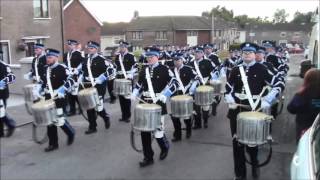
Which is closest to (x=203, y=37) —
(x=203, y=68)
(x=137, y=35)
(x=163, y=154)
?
(x=137, y=35)

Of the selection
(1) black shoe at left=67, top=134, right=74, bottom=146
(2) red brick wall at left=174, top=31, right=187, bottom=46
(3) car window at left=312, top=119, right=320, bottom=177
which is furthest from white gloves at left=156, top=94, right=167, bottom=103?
(2) red brick wall at left=174, top=31, right=187, bottom=46

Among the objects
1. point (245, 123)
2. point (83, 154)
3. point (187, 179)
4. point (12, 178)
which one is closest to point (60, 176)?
point (12, 178)

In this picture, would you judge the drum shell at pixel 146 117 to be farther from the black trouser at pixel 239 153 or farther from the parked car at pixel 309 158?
the parked car at pixel 309 158

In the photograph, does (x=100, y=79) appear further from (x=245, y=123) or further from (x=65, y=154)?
Result: (x=245, y=123)

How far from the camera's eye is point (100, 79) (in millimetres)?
9797

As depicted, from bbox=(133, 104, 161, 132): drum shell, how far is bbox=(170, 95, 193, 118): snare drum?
3.71 ft

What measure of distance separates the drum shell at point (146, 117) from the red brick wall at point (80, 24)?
27.6 meters

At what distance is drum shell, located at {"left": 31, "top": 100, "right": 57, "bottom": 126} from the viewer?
7555 mm

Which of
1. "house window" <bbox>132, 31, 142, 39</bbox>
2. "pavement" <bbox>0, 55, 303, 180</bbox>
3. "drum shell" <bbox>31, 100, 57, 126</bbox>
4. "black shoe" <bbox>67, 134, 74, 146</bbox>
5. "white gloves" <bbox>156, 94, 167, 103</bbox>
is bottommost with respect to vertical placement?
"pavement" <bbox>0, 55, 303, 180</bbox>

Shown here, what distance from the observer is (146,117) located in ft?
22.2

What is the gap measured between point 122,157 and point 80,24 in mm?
28068

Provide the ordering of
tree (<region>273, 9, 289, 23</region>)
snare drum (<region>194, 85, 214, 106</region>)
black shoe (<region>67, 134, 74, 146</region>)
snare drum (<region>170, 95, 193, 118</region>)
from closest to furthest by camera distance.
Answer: snare drum (<region>170, 95, 193, 118</region>) < black shoe (<region>67, 134, 74, 146</region>) < snare drum (<region>194, 85, 214, 106</region>) < tree (<region>273, 9, 289, 23</region>)

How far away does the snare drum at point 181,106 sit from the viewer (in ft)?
26.0

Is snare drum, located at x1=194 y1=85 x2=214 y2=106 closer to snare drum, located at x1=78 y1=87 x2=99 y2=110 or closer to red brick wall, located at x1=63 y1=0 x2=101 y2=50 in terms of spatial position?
snare drum, located at x1=78 y1=87 x2=99 y2=110
